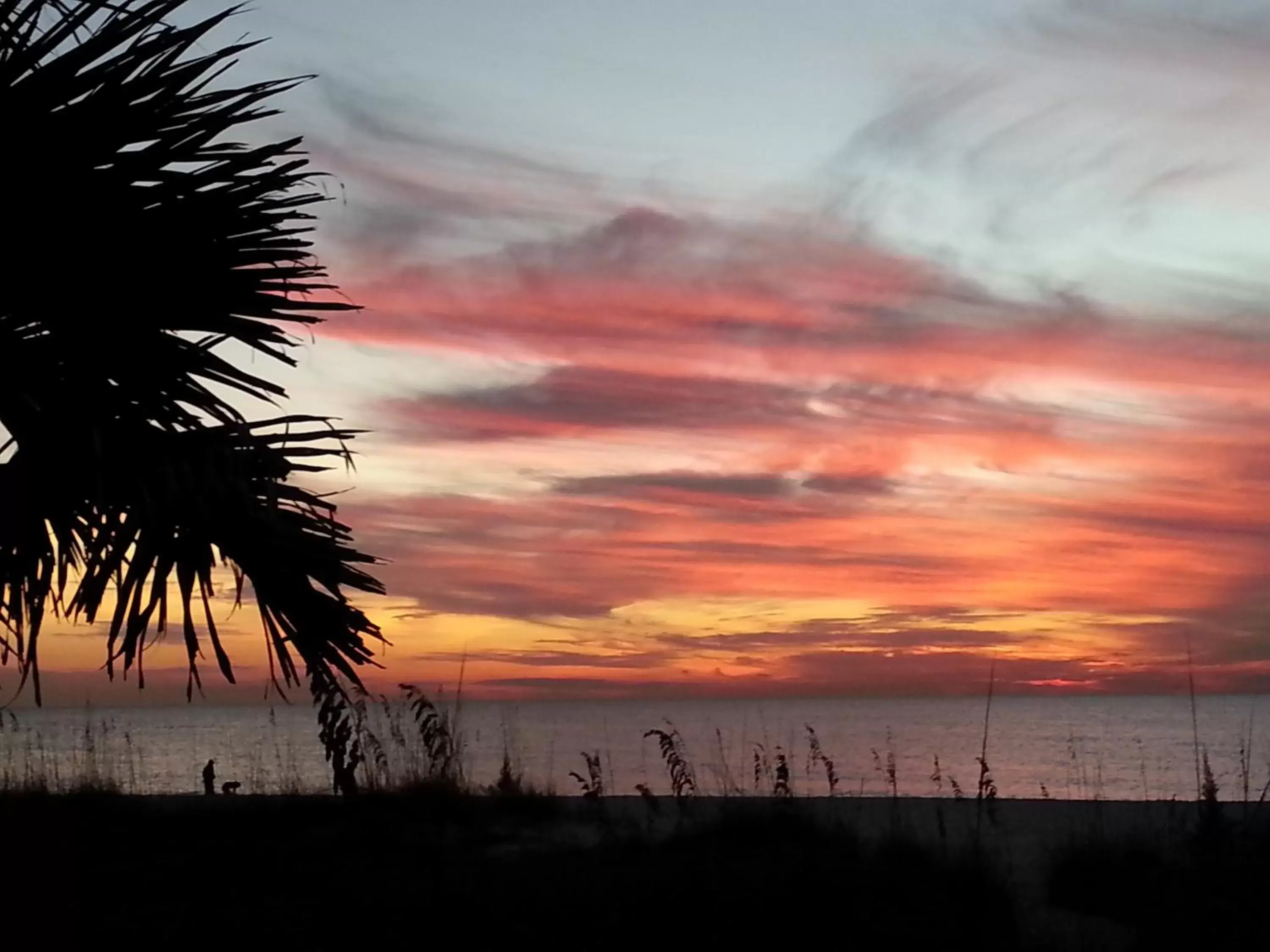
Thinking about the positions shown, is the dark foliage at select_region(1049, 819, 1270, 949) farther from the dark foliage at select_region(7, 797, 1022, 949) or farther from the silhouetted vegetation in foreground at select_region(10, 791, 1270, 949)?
the dark foliage at select_region(7, 797, 1022, 949)

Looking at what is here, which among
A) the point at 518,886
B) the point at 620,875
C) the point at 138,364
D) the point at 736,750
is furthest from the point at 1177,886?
the point at 736,750

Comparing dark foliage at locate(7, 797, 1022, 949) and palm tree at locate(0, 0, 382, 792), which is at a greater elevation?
palm tree at locate(0, 0, 382, 792)

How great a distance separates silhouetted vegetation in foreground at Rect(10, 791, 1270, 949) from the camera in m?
5.64

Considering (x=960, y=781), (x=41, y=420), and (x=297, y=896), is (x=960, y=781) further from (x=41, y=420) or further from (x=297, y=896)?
(x=41, y=420)

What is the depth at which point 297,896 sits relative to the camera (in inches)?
249

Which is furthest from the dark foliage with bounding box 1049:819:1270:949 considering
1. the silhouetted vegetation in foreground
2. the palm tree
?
the palm tree

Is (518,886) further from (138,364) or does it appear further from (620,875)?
(138,364)

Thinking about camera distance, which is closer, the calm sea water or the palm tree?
the palm tree

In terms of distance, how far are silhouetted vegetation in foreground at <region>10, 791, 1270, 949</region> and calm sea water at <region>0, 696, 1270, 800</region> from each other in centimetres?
114

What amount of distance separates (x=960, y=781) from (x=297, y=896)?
2660cm

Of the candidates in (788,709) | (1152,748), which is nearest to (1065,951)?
(1152,748)

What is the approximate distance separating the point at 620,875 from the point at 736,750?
40276mm

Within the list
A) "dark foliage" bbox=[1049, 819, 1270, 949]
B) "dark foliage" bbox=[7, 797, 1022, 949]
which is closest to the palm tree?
"dark foliage" bbox=[7, 797, 1022, 949]

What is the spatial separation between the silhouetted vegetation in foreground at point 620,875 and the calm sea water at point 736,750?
3.73 ft
